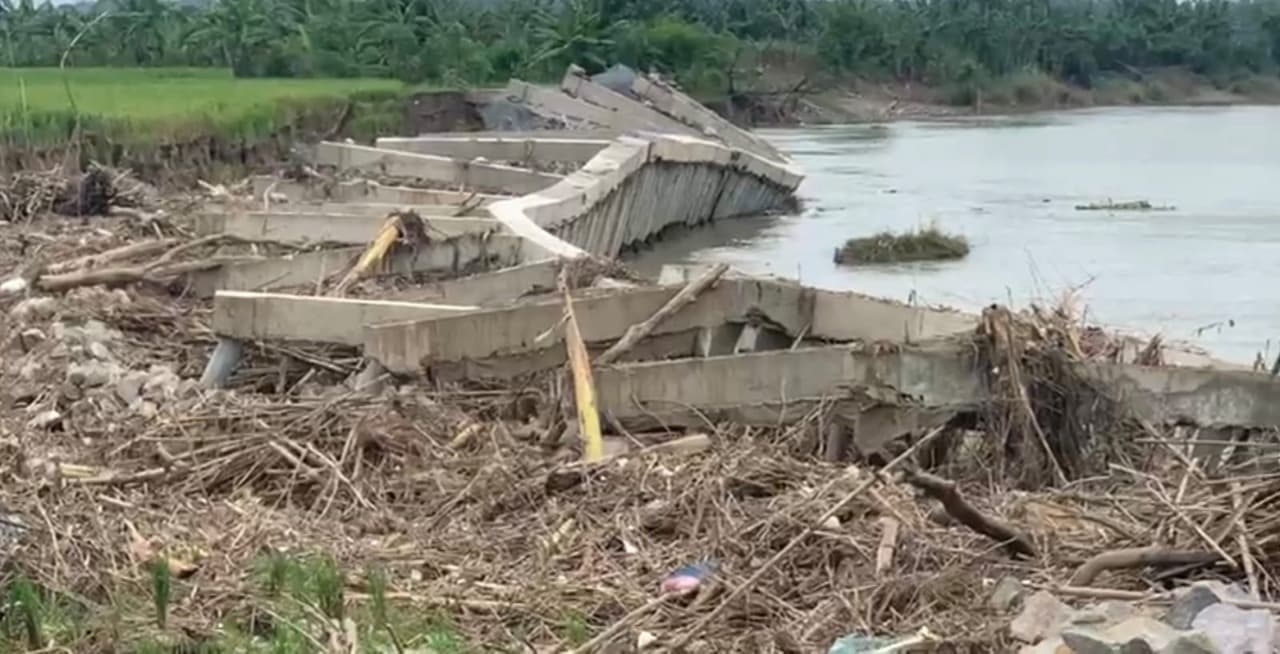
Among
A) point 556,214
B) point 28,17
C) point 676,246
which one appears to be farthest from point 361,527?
point 28,17

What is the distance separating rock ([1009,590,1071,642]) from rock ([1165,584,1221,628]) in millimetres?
249

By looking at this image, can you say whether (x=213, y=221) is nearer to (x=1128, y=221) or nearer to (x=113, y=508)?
(x=113, y=508)

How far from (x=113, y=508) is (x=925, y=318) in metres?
3.73

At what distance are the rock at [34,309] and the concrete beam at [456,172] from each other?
7832 mm

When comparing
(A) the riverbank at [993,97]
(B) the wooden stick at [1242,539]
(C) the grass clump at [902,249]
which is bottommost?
(A) the riverbank at [993,97]

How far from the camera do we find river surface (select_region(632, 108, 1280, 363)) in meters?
15.9

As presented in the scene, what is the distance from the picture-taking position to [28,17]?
42.8 m

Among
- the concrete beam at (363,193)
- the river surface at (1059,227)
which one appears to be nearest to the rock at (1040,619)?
the river surface at (1059,227)

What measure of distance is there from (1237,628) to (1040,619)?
48cm

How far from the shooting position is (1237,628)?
410 centimetres

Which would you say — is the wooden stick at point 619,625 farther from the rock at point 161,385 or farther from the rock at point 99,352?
the rock at point 99,352

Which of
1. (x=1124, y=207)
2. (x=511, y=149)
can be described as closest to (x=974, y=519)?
(x=511, y=149)

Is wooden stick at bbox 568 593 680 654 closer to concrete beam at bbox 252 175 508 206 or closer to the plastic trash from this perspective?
the plastic trash

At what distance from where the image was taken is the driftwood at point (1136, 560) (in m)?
4.85
